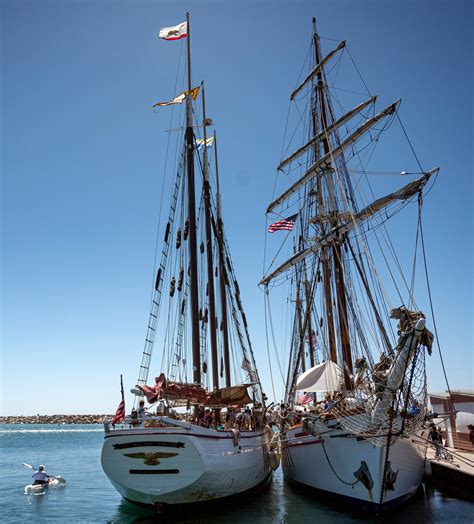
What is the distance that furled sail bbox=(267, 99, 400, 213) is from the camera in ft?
91.9

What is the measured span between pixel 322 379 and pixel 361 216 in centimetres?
1045

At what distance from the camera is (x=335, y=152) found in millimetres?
31203

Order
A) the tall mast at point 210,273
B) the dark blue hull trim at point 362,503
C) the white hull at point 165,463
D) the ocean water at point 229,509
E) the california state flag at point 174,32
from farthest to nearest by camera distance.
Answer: the tall mast at point 210,273 < the california state flag at point 174,32 < the ocean water at point 229,509 < the dark blue hull trim at point 362,503 < the white hull at point 165,463

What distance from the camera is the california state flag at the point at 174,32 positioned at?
988 inches

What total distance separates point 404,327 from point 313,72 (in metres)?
25.2

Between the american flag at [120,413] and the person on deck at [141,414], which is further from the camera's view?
the american flag at [120,413]

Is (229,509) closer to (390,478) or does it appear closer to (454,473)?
(390,478)

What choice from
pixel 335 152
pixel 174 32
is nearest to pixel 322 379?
pixel 335 152

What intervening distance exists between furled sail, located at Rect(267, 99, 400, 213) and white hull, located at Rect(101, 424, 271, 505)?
18901mm

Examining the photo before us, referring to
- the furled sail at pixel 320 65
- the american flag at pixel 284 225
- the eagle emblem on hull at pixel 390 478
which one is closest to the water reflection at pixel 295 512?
the eagle emblem on hull at pixel 390 478

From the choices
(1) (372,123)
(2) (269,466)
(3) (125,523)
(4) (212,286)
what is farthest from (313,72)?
(3) (125,523)

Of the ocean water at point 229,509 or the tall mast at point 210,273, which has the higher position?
the tall mast at point 210,273

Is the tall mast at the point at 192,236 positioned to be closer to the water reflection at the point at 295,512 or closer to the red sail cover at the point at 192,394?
the red sail cover at the point at 192,394

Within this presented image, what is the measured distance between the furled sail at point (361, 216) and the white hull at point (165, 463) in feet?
37.8
